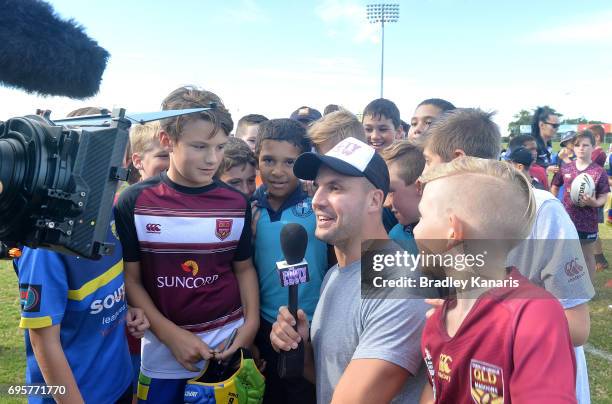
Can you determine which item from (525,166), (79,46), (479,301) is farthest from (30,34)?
(525,166)

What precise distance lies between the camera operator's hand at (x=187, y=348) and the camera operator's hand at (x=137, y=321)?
0.14 metres

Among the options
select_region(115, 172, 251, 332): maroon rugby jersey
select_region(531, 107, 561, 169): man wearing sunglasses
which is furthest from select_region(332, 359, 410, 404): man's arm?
select_region(531, 107, 561, 169): man wearing sunglasses

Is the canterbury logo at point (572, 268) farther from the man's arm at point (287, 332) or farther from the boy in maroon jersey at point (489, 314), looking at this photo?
the man's arm at point (287, 332)

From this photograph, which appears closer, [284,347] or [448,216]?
[448,216]

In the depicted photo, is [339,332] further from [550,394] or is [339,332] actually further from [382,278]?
[550,394]

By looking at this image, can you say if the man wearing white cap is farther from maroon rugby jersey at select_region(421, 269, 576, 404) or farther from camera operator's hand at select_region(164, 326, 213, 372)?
camera operator's hand at select_region(164, 326, 213, 372)

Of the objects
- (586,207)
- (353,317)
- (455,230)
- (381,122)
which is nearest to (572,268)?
(455,230)

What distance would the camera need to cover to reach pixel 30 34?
942 mm

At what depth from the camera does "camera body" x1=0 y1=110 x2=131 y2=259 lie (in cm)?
117

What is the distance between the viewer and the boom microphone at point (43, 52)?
92cm

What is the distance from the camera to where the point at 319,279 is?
8.29ft

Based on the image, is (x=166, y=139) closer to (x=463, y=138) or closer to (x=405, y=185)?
(x=405, y=185)

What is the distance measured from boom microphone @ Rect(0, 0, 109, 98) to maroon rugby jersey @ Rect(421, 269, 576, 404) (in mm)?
1188

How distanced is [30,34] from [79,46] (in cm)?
10
